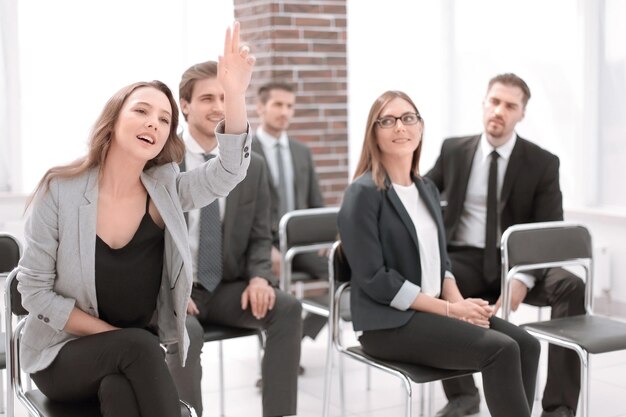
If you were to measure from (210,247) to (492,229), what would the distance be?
1.16 meters

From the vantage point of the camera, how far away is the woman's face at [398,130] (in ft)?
9.97

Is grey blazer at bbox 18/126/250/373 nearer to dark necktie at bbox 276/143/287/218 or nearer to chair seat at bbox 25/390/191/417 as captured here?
chair seat at bbox 25/390/191/417

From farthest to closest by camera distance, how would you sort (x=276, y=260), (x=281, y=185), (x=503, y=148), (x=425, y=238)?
(x=281, y=185) → (x=276, y=260) → (x=503, y=148) → (x=425, y=238)

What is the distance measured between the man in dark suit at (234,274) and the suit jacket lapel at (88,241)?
814mm

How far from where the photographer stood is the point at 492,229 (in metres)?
3.64

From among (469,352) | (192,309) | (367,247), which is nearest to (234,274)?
(192,309)

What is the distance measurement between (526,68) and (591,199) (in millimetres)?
940

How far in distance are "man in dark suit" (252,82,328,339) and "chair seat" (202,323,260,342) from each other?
3.82 feet

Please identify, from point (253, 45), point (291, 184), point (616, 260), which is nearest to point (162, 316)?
point (291, 184)

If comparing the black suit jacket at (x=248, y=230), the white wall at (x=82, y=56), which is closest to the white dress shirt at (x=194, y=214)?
the black suit jacket at (x=248, y=230)

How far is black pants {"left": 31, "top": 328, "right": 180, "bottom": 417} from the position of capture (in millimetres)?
2186

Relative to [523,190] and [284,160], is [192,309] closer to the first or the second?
[523,190]

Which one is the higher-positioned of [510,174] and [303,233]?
[510,174]

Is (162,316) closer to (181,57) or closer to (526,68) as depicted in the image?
(181,57)
